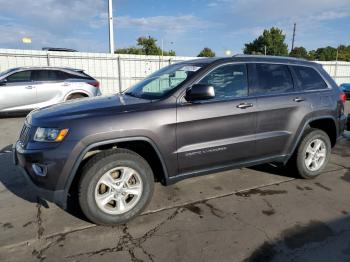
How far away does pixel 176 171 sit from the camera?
3.51m

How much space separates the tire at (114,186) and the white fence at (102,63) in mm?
12037

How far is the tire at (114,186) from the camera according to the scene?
3080 millimetres

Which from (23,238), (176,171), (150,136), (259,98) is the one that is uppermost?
(259,98)

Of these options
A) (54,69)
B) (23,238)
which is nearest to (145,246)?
(23,238)

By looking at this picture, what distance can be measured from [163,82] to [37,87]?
691 cm

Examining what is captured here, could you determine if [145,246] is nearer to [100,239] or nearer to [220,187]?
[100,239]

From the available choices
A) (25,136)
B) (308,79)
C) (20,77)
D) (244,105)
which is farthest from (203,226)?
(20,77)

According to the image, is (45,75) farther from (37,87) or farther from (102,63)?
(102,63)

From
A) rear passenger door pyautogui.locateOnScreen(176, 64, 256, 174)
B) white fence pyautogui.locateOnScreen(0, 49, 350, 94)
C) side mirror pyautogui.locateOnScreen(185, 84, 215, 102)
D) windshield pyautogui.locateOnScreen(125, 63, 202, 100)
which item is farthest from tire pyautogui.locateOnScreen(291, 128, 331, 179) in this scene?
white fence pyautogui.locateOnScreen(0, 49, 350, 94)

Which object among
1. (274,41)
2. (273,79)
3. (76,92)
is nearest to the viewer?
(273,79)

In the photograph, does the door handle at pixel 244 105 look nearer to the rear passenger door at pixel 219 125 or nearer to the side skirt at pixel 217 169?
Answer: the rear passenger door at pixel 219 125

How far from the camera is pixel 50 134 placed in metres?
2.98

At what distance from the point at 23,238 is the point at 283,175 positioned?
12.0ft

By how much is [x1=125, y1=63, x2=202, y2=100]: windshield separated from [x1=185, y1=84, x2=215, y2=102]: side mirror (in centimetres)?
26
